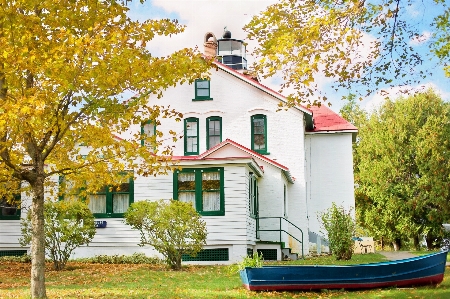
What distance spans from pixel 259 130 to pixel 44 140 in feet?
59.0

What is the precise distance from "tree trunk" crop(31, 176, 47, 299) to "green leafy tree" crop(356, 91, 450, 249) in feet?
95.8

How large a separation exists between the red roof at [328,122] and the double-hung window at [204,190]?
31.6 ft

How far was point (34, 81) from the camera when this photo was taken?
13.5 m

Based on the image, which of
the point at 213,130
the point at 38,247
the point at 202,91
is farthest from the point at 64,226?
the point at 202,91

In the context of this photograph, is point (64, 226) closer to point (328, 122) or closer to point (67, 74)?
point (67, 74)

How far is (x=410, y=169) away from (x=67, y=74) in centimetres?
3150

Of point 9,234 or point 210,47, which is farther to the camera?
point 210,47

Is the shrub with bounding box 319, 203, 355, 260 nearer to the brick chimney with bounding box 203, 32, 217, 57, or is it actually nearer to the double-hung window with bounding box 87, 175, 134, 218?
the double-hung window with bounding box 87, 175, 134, 218

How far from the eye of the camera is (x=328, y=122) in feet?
107

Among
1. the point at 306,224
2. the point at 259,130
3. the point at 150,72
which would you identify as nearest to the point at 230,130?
the point at 259,130

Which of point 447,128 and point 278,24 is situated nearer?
point 278,24

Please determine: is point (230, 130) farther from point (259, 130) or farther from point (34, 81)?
point (34, 81)

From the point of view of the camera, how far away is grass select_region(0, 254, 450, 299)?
1352 cm

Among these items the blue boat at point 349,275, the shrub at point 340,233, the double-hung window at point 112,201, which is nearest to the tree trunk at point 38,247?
the blue boat at point 349,275
